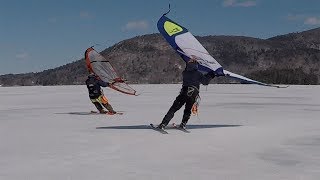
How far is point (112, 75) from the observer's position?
19.3m

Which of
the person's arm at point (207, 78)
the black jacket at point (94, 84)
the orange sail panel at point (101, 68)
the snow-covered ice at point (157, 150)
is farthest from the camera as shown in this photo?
the orange sail panel at point (101, 68)

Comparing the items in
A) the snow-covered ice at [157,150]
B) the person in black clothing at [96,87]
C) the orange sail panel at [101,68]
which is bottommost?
the snow-covered ice at [157,150]

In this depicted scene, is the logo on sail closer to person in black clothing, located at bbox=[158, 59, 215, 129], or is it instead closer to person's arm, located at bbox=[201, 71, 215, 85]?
person in black clothing, located at bbox=[158, 59, 215, 129]

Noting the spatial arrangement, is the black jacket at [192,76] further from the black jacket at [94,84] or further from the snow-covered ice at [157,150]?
the black jacket at [94,84]

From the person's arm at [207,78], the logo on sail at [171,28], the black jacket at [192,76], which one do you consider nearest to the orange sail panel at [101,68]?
the logo on sail at [171,28]

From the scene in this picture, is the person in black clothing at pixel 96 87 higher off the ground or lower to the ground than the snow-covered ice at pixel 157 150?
higher

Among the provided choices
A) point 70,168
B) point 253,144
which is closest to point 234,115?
point 253,144

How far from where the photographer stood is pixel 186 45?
13.0 metres

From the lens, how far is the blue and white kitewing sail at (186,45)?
12.9 m

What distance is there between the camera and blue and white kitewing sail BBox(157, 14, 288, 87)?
1289 centimetres

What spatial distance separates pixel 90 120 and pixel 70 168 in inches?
333

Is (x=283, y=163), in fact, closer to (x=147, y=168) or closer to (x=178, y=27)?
(x=147, y=168)

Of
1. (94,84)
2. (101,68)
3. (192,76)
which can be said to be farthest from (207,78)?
(101,68)

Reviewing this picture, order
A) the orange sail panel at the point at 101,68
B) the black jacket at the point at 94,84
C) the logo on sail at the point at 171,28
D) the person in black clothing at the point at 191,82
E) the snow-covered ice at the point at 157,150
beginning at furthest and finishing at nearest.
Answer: the orange sail panel at the point at 101,68
the black jacket at the point at 94,84
the logo on sail at the point at 171,28
the person in black clothing at the point at 191,82
the snow-covered ice at the point at 157,150
